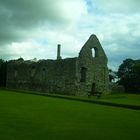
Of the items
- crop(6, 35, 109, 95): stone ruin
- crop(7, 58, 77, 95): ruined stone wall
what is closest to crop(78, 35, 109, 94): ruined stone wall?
crop(6, 35, 109, 95): stone ruin

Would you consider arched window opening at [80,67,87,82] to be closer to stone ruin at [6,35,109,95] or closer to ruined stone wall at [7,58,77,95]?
stone ruin at [6,35,109,95]

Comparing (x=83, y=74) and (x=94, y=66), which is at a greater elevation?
(x=94, y=66)

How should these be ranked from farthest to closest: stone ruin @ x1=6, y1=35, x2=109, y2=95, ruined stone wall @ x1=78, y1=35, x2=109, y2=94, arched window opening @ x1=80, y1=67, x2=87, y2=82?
arched window opening @ x1=80, y1=67, x2=87, y2=82 → ruined stone wall @ x1=78, y1=35, x2=109, y2=94 → stone ruin @ x1=6, y1=35, x2=109, y2=95

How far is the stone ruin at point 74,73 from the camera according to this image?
3859cm

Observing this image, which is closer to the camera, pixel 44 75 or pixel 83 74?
pixel 83 74

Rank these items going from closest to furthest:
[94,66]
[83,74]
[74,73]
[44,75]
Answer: [74,73] → [83,74] → [94,66] → [44,75]

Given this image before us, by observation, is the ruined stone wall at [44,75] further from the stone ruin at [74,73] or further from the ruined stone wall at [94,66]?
the ruined stone wall at [94,66]

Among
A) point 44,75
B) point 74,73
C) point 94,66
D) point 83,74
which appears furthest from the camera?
point 44,75

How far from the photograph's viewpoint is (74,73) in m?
38.2

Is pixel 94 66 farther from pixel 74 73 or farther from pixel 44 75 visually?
pixel 44 75

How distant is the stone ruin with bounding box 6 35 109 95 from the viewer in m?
38.6

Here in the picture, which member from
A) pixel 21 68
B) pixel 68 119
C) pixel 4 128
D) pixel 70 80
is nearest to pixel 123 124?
pixel 68 119

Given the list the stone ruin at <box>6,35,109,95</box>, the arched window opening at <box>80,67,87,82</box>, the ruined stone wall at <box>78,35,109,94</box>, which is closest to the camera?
the stone ruin at <box>6,35,109,95</box>

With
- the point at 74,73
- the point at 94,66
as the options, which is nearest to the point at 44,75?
the point at 74,73
